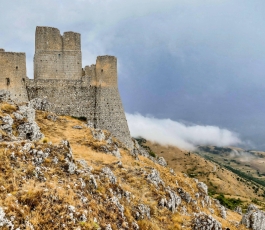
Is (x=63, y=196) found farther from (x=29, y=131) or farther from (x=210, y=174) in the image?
(x=210, y=174)

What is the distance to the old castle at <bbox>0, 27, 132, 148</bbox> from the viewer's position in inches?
1419

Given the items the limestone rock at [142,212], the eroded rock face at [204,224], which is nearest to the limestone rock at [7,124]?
the limestone rock at [142,212]

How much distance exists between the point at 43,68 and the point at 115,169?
23017 mm

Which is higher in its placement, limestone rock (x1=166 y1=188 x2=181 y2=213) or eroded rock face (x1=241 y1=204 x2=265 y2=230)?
limestone rock (x1=166 y1=188 x2=181 y2=213)

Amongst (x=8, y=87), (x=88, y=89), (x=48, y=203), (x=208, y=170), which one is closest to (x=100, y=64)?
(x=88, y=89)

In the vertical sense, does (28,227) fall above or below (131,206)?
above

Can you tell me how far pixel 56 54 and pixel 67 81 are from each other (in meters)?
3.78

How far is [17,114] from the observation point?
20.4m

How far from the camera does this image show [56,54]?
38.2 m

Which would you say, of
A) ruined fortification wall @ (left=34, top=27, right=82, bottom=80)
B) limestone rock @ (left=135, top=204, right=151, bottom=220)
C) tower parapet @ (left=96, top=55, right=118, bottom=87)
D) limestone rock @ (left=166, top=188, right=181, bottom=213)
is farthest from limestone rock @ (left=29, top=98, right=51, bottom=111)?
limestone rock @ (left=135, top=204, right=151, bottom=220)

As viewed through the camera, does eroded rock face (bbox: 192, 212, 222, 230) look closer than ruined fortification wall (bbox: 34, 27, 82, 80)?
Yes

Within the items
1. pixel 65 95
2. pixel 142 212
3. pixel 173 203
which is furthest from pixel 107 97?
pixel 142 212

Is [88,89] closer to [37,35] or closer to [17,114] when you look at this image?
[37,35]

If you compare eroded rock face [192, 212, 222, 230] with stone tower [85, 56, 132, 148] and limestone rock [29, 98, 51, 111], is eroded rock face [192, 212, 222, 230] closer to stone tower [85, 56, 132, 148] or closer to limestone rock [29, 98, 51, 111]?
limestone rock [29, 98, 51, 111]
